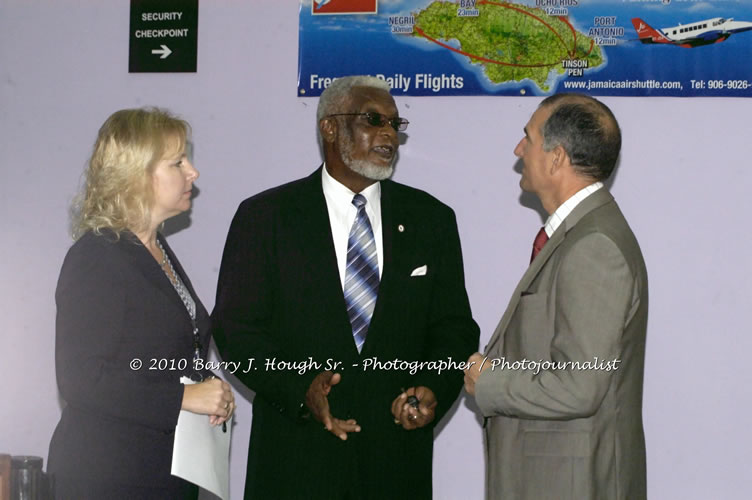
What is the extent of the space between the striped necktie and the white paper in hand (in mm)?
563

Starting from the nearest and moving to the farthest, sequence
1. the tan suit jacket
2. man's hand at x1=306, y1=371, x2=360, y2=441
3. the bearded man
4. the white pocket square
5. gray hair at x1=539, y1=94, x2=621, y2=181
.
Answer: the tan suit jacket < gray hair at x1=539, y1=94, x2=621, y2=181 < man's hand at x1=306, y1=371, x2=360, y2=441 < the bearded man < the white pocket square

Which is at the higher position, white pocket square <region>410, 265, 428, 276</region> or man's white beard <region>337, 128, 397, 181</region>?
man's white beard <region>337, 128, 397, 181</region>

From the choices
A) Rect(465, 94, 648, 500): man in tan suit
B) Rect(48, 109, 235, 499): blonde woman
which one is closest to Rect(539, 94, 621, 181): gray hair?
Rect(465, 94, 648, 500): man in tan suit

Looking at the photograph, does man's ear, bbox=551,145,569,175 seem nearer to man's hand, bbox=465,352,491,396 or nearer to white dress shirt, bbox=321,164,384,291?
man's hand, bbox=465,352,491,396

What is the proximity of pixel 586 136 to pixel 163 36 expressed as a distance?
7.67ft

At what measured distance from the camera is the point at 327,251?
288 centimetres

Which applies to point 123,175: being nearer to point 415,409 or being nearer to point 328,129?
point 328,129

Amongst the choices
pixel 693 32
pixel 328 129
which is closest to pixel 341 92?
pixel 328 129

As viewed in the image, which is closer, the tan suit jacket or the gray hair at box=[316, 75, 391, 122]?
the tan suit jacket

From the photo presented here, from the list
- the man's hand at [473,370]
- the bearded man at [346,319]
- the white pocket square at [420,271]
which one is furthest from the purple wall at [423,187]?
the man's hand at [473,370]

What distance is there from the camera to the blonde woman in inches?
90.1

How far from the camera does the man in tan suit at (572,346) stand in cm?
221

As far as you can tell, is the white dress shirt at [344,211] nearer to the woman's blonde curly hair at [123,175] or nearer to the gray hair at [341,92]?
the gray hair at [341,92]

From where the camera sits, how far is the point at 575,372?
2.21 m
